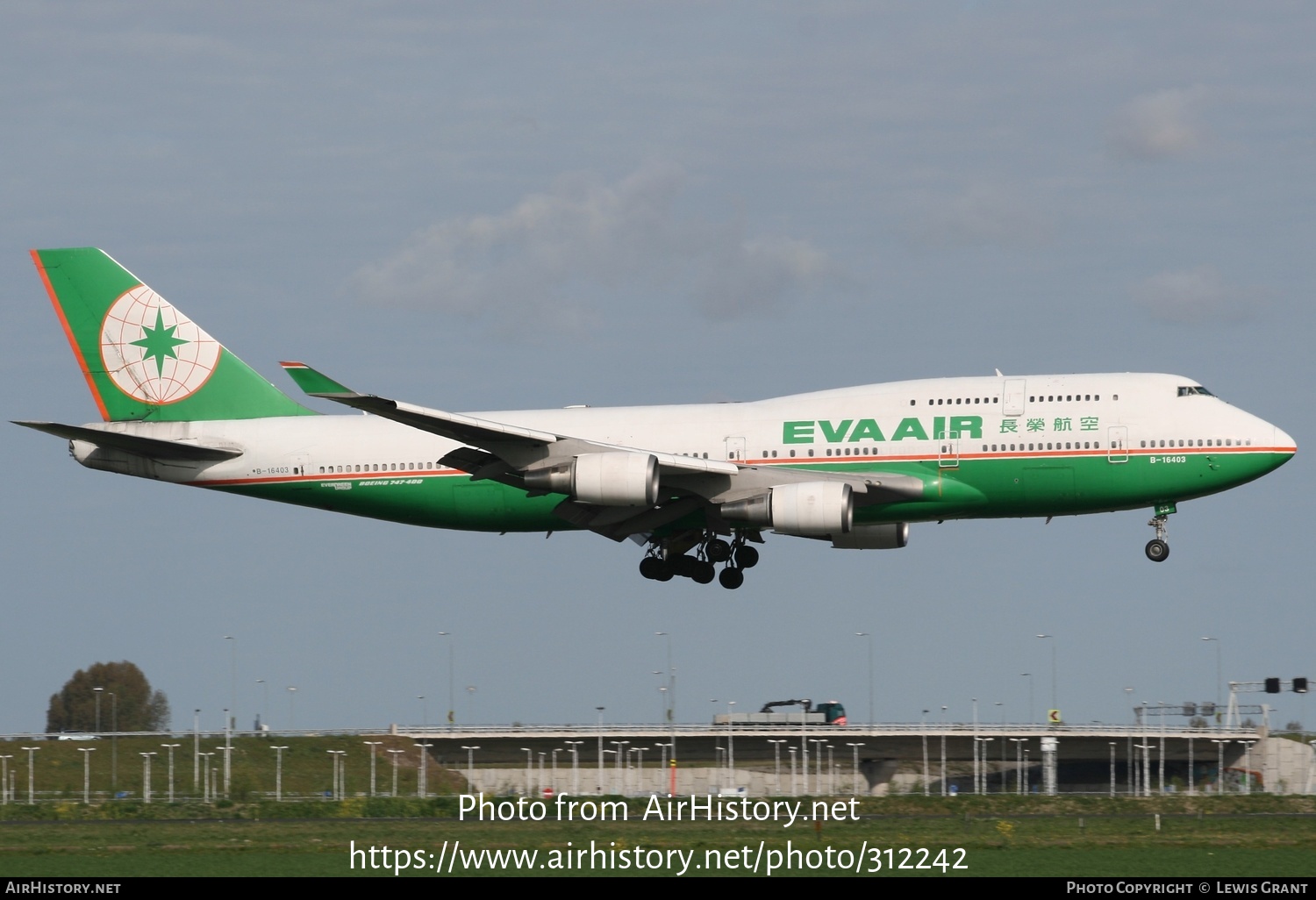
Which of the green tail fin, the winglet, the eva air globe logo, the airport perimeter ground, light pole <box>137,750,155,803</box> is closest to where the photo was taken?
the airport perimeter ground

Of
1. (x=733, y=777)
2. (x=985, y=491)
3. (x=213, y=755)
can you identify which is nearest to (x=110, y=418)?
(x=985, y=491)

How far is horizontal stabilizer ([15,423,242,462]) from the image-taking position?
160 feet

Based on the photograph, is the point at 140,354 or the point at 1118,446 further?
the point at 140,354

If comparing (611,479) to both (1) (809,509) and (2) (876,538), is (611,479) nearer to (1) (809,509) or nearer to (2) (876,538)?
(1) (809,509)

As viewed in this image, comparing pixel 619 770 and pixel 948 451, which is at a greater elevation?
pixel 948 451

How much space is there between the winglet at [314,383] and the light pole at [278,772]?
35.8m

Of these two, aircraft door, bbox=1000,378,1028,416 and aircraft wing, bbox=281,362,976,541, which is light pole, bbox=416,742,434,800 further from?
aircraft door, bbox=1000,378,1028,416

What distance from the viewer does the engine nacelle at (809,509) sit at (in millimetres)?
44906

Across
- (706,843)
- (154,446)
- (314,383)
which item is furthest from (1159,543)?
(154,446)

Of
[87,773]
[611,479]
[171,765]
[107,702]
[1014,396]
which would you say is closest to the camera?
[611,479]

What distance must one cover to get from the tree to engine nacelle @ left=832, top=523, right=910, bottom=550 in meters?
124

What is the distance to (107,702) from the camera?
6471 inches

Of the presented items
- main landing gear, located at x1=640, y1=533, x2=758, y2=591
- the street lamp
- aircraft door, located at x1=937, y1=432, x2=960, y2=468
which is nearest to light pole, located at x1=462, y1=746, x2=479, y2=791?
the street lamp

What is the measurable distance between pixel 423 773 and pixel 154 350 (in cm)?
3257
